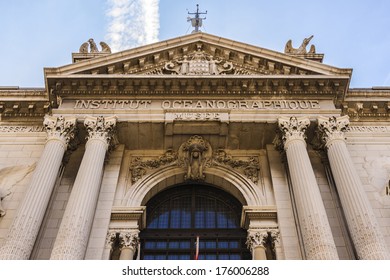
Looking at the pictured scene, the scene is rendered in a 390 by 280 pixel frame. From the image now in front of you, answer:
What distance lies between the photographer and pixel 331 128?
59.0 feet

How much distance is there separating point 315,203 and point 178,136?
6.80m

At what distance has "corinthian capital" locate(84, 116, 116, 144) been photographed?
58.7 feet

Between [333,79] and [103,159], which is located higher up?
[333,79]

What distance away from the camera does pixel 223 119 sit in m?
18.8

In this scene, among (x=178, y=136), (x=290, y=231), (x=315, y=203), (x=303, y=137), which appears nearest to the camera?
(x=315, y=203)

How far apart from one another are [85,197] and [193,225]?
473 centimetres

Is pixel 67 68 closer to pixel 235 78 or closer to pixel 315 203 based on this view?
pixel 235 78

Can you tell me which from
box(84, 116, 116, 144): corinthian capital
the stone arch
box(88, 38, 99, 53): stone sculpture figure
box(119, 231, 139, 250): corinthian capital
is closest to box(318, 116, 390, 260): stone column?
the stone arch

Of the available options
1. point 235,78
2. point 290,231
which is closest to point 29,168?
point 235,78

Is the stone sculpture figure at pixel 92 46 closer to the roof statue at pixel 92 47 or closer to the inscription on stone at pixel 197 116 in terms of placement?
the roof statue at pixel 92 47

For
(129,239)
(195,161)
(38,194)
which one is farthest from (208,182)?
(38,194)

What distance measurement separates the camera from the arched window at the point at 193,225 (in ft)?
56.2

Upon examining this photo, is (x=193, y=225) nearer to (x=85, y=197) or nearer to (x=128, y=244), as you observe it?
(x=128, y=244)

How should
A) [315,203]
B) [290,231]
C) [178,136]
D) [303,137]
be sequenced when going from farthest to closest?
[178,136]
[303,137]
[290,231]
[315,203]
